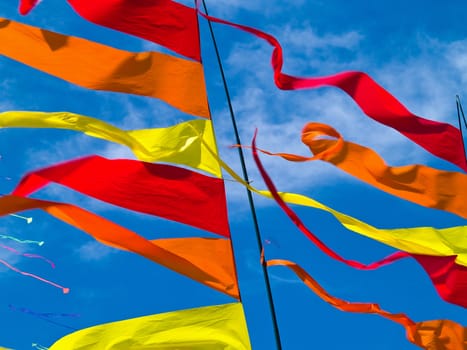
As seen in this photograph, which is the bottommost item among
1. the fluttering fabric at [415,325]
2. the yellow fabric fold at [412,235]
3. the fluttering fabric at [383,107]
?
the fluttering fabric at [415,325]

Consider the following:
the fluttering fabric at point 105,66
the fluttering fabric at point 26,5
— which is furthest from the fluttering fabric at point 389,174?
the fluttering fabric at point 26,5

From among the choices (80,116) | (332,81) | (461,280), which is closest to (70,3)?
(80,116)

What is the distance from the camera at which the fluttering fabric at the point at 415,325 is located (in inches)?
291

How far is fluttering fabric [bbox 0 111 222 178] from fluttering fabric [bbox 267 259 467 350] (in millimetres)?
1341

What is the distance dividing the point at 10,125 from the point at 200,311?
2.39m

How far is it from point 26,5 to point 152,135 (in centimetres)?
182

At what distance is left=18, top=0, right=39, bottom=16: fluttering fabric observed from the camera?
8.11 metres

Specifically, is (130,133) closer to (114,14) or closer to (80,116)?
(80,116)

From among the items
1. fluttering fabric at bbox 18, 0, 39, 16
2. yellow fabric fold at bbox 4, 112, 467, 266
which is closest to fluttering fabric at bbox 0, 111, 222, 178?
yellow fabric fold at bbox 4, 112, 467, 266

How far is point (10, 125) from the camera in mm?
7383

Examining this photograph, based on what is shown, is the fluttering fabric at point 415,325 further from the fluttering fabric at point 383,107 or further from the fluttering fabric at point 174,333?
the fluttering fabric at point 383,107

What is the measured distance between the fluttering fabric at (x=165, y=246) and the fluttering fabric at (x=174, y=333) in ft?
0.83

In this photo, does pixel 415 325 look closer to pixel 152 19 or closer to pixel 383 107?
pixel 383 107

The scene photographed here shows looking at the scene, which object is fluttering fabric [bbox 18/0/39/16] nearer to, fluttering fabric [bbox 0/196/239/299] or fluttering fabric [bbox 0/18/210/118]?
fluttering fabric [bbox 0/18/210/118]
